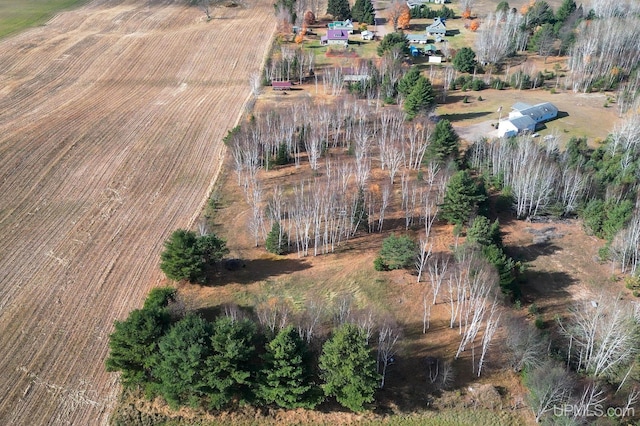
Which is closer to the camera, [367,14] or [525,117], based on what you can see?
[525,117]

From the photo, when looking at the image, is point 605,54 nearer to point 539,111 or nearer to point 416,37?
point 539,111

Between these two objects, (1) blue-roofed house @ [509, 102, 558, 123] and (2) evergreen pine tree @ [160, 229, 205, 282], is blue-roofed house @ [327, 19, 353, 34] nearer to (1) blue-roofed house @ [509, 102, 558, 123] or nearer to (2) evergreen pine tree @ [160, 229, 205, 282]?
(1) blue-roofed house @ [509, 102, 558, 123]

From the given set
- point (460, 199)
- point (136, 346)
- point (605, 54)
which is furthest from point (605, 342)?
point (605, 54)

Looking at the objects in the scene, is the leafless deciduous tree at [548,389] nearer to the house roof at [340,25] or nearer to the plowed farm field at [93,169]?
the plowed farm field at [93,169]

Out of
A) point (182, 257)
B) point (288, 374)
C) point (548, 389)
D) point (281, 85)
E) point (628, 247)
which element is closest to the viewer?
point (548, 389)

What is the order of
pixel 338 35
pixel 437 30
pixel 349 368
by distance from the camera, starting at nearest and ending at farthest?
pixel 349 368 < pixel 338 35 < pixel 437 30

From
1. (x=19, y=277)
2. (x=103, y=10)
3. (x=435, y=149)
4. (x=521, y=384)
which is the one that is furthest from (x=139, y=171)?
(x=103, y=10)
